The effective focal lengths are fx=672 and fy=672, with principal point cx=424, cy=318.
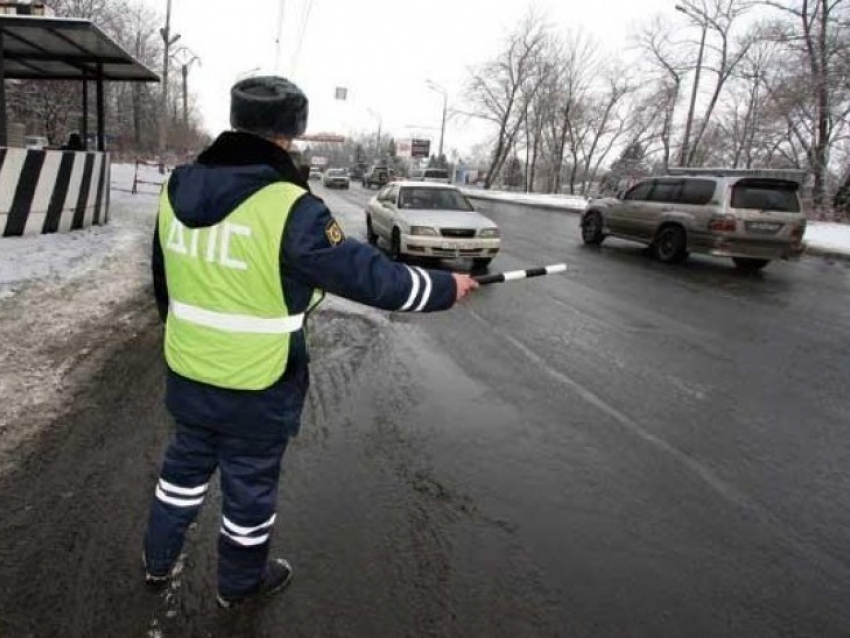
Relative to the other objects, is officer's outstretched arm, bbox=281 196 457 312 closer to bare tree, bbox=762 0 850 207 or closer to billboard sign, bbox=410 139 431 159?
bare tree, bbox=762 0 850 207

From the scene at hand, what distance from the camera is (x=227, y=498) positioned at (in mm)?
2459

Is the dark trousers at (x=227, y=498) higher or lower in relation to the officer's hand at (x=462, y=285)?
lower

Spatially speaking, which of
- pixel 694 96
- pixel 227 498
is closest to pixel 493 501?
pixel 227 498

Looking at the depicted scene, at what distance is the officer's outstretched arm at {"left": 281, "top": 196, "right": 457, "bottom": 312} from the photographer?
2.15 m

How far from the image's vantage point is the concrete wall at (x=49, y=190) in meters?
9.66

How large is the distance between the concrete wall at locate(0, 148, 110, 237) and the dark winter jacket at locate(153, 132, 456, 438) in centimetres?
887

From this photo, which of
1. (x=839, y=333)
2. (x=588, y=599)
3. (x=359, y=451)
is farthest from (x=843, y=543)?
(x=839, y=333)

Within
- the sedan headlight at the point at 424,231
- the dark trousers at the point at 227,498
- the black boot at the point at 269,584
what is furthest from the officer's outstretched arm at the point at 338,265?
the sedan headlight at the point at 424,231

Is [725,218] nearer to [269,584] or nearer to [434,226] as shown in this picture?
[434,226]

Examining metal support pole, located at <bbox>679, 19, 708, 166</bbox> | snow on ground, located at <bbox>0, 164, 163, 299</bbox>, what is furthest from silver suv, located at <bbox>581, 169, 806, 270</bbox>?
metal support pole, located at <bbox>679, 19, 708, 166</bbox>

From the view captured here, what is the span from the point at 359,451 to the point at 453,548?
1.11 m

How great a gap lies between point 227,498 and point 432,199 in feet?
35.4

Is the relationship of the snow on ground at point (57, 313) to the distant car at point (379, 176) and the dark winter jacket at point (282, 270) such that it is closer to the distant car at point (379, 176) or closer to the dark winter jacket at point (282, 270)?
the dark winter jacket at point (282, 270)

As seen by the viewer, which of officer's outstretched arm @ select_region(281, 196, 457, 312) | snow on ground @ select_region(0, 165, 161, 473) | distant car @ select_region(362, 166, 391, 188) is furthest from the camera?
distant car @ select_region(362, 166, 391, 188)
